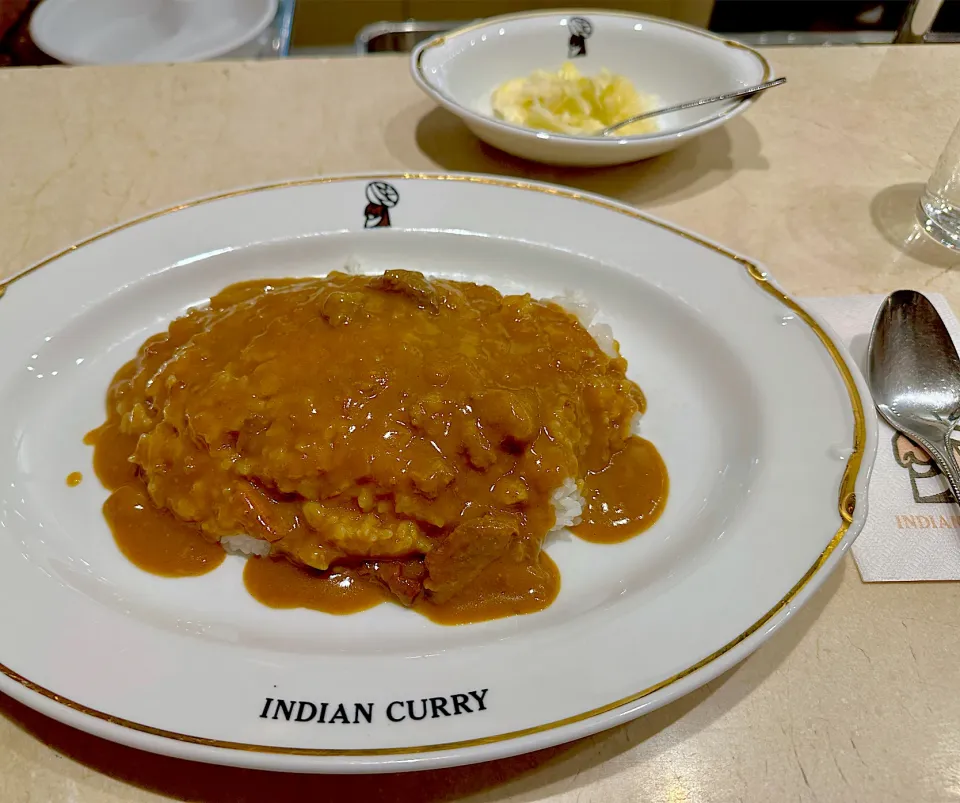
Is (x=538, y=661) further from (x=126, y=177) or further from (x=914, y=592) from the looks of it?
(x=126, y=177)

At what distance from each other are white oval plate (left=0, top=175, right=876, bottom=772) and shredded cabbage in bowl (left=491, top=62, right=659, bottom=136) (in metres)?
0.55

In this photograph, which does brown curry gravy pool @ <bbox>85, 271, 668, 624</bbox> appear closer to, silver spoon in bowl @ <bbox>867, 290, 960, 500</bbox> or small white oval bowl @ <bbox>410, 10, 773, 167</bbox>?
silver spoon in bowl @ <bbox>867, 290, 960, 500</bbox>

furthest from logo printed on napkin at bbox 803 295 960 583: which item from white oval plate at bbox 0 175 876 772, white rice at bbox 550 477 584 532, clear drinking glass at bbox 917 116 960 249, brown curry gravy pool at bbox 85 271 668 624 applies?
clear drinking glass at bbox 917 116 960 249

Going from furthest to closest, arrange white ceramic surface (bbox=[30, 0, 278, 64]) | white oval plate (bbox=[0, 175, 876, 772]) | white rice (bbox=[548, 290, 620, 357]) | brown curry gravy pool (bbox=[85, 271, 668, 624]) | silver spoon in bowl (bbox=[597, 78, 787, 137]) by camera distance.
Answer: white ceramic surface (bbox=[30, 0, 278, 64]), silver spoon in bowl (bbox=[597, 78, 787, 137]), white rice (bbox=[548, 290, 620, 357]), brown curry gravy pool (bbox=[85, 271, 668, 624]), white oval plate (bbox=[0, 175, 876, 772])

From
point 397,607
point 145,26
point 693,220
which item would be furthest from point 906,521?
point 145,26

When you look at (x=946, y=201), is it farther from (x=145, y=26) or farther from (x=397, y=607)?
(x=145, y=26)

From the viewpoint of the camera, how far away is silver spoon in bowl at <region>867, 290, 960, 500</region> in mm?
1767

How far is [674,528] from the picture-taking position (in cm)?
169

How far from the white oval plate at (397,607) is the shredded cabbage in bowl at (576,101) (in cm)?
55

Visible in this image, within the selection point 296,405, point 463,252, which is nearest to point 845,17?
point 463,252

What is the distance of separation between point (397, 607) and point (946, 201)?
91.5 inches

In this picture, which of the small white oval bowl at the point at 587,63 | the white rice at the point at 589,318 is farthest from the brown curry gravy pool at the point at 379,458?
the small white oval bowl at the point at 587,63

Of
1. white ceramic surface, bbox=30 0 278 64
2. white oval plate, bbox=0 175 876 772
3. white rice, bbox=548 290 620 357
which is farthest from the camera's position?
white ceramic surface, bbox=30 0 278 64

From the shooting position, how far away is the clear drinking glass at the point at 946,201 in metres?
2.41
